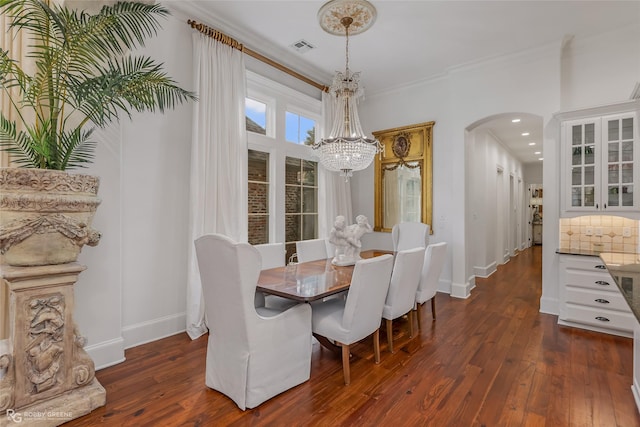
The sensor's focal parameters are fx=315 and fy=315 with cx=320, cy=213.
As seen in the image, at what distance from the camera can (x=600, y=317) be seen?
328 centimetres

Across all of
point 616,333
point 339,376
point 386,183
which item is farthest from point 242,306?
point 386,183

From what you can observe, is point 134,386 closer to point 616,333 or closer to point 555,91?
point 616,333

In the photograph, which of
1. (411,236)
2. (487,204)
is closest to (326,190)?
(411,236)

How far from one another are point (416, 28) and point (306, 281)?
317 cm

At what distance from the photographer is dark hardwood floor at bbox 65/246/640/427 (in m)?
1.92

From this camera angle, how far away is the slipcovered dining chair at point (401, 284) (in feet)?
8.79

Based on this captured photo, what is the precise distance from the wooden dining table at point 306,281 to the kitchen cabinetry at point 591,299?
2.48 m

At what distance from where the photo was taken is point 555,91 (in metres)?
3.90

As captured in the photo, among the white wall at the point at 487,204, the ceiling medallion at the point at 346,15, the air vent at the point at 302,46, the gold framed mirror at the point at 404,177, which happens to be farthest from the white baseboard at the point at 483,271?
the air vent at the point at 302,46

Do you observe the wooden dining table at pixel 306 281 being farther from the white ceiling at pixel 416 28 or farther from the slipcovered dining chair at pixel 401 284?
the white ceiling at pixel 416 28

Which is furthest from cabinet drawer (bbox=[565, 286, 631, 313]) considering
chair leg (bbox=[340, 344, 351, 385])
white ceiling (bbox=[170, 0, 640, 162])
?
white ceiling (bbox=[170, 0, 640, 162])

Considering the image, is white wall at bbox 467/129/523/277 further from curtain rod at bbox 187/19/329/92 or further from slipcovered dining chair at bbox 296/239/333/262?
curtain rod at bbox 187/19/329/92

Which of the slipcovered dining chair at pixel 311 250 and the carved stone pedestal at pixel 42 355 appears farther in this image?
the slipcovered dining chair at pixel 311 250

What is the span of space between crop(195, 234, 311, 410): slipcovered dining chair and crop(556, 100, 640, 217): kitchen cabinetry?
139 inches
